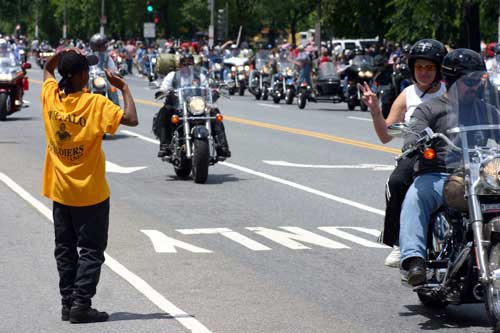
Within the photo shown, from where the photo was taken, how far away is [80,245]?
7.86 meters

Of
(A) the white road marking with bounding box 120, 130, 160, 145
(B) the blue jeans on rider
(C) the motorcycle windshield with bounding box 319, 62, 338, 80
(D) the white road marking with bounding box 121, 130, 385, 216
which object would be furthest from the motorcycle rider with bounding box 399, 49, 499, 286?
(C) the motorcycle windshield with bounding box 319, 62, 338, 80

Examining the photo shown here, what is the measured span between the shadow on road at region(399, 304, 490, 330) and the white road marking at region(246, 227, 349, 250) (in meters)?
2.59

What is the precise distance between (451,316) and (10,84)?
20.2 metres

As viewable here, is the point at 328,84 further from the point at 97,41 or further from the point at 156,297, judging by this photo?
the point at 156,297

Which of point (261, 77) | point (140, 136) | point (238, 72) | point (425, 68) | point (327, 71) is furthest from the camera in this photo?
point (238, 72)

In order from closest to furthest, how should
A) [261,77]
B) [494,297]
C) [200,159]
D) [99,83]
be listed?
[494,297], [200,159], [99,83], [261,77]

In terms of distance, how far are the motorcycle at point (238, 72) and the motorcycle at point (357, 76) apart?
767cm

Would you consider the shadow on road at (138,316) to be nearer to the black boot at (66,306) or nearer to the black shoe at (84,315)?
the black shoe at (84,315)

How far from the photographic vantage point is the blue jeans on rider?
7648mm

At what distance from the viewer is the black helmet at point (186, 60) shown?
657 inches

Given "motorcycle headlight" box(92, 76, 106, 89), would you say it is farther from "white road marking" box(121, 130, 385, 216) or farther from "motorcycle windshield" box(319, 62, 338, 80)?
"motorcycle windshield" box(319, 62, 338, 80)

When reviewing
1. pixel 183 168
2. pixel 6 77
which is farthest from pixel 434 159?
pixel 6 77

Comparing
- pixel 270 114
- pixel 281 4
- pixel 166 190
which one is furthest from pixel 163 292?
pixel 281 4

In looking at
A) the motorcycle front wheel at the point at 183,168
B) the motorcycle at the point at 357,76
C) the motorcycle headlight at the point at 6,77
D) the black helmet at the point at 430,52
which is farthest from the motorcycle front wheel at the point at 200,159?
the motorcycle at the point at 357,76
